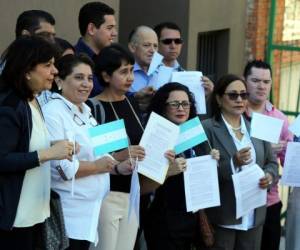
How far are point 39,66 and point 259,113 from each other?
2.30 m

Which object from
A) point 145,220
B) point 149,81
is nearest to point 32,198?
point 145,220

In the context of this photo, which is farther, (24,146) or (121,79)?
(121,79)

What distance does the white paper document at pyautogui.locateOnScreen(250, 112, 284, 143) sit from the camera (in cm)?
604

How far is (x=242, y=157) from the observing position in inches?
232

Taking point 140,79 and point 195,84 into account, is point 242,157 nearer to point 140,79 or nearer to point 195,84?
point 195,84

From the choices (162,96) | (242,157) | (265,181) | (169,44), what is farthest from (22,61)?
(169,44)

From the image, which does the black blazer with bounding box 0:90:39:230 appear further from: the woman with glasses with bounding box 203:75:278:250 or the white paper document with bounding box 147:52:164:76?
the white paper document with bounding box 147:52:164:76

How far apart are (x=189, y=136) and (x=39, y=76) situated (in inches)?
54.5

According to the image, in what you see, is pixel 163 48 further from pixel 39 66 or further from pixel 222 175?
pixel 39 66

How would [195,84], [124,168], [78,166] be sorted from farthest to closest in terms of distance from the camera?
[195,84], [124,168], [78,166]

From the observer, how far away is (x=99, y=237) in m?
5.40

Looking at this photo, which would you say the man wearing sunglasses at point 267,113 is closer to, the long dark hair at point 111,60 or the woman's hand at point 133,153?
the long dark hair at point 111,60

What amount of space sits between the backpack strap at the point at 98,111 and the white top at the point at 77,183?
0.36 meters

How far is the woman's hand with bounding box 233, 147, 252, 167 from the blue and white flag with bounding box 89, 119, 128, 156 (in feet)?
3.57
